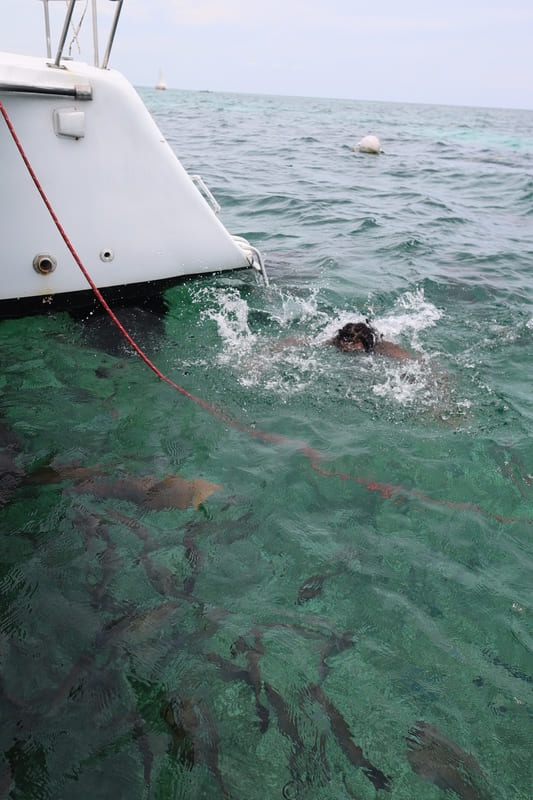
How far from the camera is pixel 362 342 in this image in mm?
5984

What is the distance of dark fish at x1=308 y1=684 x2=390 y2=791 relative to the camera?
245 centimetres

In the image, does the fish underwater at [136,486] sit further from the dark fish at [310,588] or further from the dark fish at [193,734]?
the dark fish at [193,734]

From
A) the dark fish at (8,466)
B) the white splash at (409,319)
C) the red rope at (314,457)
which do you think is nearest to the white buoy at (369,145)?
the white splash at (409,319)

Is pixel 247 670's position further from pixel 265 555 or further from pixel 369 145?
pixel 369 145

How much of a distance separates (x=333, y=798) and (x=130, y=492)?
7.40ft

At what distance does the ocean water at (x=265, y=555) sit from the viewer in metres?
2.51

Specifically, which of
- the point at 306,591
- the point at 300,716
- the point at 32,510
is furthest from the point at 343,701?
the point at 32,510

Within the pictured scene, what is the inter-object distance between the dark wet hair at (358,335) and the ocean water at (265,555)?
8.0 inches

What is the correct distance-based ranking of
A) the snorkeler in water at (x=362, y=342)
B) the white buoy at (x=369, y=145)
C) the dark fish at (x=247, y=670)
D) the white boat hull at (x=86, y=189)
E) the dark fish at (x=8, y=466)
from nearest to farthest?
the dark fish at (x=247, y=670)
the dark fish at (x=8, y=466)
the white boat hull at (x=86, y=189)
the snorkeler in water at (x=362, y=342)
the white buoy at (x=369, y=145)

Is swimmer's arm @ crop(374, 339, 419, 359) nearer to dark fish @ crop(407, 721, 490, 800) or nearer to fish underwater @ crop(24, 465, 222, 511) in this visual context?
fish underwater @ crop(24, 465, 222, 511)

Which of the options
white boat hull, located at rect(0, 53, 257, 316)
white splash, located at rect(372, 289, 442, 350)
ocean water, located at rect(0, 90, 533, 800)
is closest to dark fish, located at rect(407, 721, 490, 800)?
ocean water, located at rect(0, 90, 533, 800)

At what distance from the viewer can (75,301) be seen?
249 inches

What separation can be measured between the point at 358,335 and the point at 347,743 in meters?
4.17

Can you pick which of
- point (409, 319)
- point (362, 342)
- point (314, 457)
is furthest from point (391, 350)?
point (314, 457)
